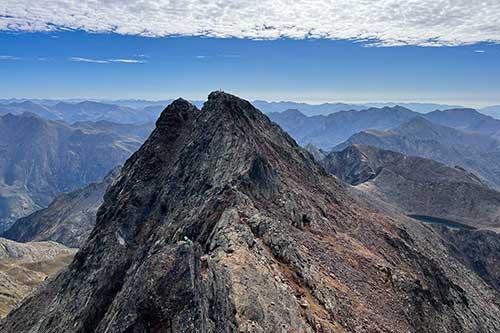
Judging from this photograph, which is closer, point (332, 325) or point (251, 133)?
point (332, 325)

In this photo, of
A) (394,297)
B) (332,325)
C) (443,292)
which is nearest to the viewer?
(332,325)

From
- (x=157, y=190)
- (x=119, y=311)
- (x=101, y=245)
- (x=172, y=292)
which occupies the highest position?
(x=172, y=292)

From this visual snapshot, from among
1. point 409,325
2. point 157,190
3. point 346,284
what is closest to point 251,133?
point 157,190

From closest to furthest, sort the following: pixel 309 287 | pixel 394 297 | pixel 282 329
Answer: pixel 282 329 < pixel 309 287 < pixel 394 297

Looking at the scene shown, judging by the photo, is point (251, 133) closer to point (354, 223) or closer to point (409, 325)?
point (354, 223)

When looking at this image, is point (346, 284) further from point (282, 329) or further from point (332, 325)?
point (282, 329)

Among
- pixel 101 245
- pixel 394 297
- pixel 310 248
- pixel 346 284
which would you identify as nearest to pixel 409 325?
pixel 394 297

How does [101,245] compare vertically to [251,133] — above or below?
below
